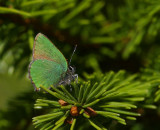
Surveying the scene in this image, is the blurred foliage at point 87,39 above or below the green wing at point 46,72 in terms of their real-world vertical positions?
above

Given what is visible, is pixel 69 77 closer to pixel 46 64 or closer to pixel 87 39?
pixel 46 64

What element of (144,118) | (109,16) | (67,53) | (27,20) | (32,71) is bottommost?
(144,118)

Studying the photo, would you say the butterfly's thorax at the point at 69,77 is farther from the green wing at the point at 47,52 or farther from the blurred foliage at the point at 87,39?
the blurred foliage at the point at 87,39

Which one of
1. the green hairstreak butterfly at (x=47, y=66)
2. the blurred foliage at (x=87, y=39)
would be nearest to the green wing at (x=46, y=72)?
the green hairstreak butterfly at (x=47, y=66)

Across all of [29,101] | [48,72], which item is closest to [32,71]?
[48,72]

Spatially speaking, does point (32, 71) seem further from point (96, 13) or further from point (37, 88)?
point (96, 13)

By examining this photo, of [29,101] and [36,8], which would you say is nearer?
[36,8]

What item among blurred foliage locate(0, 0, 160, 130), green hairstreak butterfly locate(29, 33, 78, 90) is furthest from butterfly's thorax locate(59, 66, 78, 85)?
blurred foliage locate(0, 0, 160, 130)

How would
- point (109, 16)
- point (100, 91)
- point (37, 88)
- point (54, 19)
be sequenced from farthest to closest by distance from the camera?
point (109, 16), point (54, 19), point (37, 88), point (100, 91)
